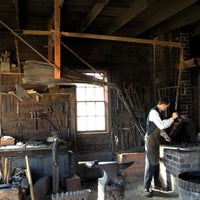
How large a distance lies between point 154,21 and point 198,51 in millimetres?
1418

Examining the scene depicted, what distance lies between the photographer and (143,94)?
6707 mm

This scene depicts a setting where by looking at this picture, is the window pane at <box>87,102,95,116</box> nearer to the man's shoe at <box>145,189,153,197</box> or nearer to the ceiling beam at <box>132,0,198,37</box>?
the ceiling beam at <box>132,0,198,37</box>

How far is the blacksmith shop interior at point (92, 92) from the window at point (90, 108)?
0.02 metres

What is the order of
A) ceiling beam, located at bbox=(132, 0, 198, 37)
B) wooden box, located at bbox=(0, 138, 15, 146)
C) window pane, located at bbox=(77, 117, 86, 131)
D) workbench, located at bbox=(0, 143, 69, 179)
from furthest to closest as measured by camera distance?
window pane, located at bbox=(77, 117, 86, 131) < wooden box, located at bbox=(0, 138, 15, 146) < workbench, located at bbox=(0, 143, 69, 179) < ceiling beam, located at bbox=(132, 0, 198, 37)

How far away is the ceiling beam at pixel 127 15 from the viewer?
14.6 ft

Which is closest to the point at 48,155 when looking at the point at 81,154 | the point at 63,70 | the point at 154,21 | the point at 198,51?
the point at 81,154

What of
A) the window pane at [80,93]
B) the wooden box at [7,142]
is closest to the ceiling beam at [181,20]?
the window pane at [80,93]

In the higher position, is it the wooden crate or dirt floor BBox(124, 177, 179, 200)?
the wooden crate

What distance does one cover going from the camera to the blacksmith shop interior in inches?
183

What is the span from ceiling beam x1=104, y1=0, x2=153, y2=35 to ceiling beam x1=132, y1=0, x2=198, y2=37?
0.57 meters

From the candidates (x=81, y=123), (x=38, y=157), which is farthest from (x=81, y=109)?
(x=38, y=157)

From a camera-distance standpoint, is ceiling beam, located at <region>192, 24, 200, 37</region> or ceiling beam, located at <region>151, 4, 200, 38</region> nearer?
ceiling beam, located at <region>151, 4, 200, 38</region>

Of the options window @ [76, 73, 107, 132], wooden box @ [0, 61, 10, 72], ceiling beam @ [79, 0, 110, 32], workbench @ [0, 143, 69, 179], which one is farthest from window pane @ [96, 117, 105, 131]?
wooden box @ [0, 61, 10, 72]

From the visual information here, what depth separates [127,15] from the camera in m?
4.99
